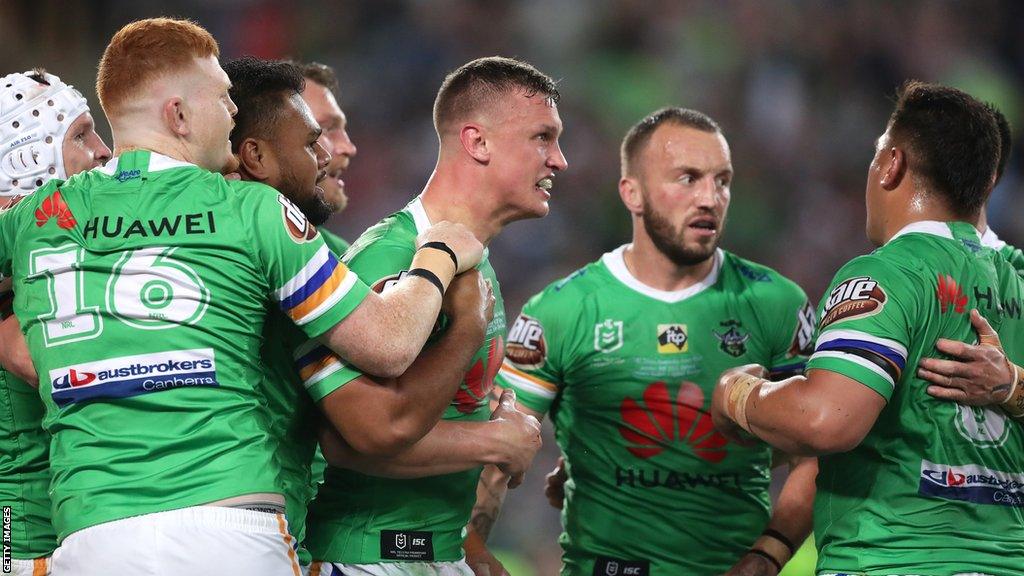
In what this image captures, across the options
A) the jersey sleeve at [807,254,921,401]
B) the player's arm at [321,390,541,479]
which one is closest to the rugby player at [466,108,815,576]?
the player's arm at [321,390,541,479]

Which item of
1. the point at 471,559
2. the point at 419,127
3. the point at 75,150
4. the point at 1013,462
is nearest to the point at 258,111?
the point at 75,150

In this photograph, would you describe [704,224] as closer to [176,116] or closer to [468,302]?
[468,302]

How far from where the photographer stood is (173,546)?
2857mm

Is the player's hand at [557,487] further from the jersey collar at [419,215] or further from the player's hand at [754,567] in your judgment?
the jersey collar at [419,215]

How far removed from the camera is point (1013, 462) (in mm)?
3635

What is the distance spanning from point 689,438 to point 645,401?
246mm

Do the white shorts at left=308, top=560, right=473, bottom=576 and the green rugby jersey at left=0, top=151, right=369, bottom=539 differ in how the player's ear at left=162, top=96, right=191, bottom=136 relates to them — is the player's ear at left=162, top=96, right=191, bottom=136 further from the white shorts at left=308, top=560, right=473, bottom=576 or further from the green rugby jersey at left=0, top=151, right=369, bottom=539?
the white shorts at left=308, top=560, right=473, bottom=576

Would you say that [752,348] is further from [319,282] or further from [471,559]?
[319,282]

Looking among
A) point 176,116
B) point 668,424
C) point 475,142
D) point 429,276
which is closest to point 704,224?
point 668,424

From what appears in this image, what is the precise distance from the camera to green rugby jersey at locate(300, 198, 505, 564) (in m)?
3.66

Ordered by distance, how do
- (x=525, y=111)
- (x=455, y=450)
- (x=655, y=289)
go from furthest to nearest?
(x=655, y=289), (x=525, y=111), (x=455, y=450)

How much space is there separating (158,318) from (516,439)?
1265mm

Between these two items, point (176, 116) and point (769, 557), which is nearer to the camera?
point (176, 116)

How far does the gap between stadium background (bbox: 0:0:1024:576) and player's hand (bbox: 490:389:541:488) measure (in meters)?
6.31
